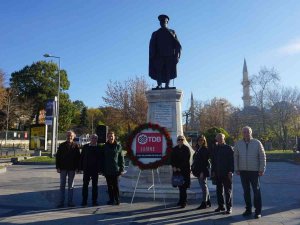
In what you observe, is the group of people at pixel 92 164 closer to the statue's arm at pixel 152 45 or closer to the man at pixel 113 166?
the man at pixel 113 166

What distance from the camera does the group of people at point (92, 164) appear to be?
28.6 feet

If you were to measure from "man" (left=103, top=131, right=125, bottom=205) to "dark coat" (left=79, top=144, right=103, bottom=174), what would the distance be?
0.55ft

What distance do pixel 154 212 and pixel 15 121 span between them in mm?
53603

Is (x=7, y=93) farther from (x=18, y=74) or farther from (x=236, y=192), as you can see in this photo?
(x=236, y=192)

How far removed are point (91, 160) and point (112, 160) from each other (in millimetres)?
524

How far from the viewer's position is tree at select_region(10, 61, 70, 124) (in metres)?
57.8

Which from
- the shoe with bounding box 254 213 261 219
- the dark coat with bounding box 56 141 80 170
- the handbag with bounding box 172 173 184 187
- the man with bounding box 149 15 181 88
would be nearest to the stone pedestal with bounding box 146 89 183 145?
the man with bounding box 149 15 181 88

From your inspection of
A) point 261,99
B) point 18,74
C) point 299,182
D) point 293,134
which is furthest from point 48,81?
point 299,182

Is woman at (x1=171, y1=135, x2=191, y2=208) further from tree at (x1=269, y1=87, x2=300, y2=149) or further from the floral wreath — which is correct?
tree at (x1=269, y1=87, x2=300, y2=149)

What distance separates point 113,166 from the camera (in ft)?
28.5

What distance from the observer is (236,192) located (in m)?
11.4

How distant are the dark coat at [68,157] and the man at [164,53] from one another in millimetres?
4537

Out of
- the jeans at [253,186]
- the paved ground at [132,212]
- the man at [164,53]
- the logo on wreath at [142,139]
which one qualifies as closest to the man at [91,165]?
the paved ground at [132,212]

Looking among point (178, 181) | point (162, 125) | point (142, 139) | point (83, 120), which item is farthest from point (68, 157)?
point (83, 120)
